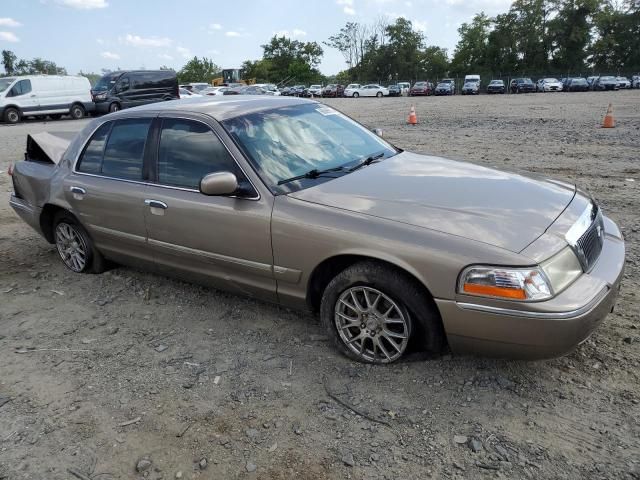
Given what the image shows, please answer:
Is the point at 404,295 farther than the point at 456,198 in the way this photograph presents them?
No

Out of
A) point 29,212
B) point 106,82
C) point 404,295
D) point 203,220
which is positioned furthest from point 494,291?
point 106,82

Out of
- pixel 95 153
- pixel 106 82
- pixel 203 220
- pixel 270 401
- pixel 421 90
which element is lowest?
pixel 421 90

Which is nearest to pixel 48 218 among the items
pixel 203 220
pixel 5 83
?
pixel 203 220

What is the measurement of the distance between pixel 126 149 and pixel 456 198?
8.71 ft

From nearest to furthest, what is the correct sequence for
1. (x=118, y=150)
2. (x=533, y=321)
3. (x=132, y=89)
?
1. (x=533, y=321)
2. (x=118, y=150)
3. (x=132, y=89)

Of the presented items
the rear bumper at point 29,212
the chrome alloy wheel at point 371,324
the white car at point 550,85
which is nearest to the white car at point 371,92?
the white car at point 550,85

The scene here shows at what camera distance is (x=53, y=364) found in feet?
11.3

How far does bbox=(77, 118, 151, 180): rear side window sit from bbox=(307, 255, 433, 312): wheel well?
1718mm

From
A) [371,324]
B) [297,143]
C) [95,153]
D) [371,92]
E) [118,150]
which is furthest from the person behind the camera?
[371,92]

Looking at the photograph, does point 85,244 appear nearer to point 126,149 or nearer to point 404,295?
point 126,149

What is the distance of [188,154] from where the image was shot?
12.3 ft

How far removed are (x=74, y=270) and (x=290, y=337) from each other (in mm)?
2582

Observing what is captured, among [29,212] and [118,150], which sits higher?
[118,150]

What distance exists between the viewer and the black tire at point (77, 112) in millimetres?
23688
